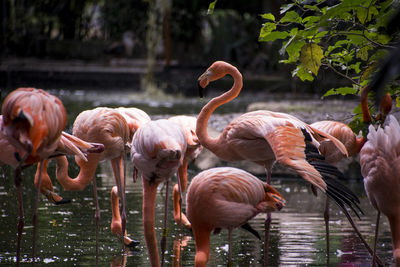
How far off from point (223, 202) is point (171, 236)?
1.54 m

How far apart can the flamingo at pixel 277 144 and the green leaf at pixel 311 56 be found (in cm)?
34

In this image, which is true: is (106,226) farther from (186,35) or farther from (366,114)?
(186,35)

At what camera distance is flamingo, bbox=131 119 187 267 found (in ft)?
10.5

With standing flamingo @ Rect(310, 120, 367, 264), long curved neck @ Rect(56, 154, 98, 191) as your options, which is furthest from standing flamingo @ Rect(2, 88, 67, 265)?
standing flamingo @ Rect(310, 120, 367, 264)

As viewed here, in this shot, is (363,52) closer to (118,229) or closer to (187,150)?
(187,150)

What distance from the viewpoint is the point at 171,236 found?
441 cm

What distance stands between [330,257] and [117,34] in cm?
1606

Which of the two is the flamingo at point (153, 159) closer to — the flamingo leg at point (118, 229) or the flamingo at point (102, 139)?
the flamingo at point (102, 139)

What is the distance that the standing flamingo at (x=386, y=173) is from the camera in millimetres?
3178

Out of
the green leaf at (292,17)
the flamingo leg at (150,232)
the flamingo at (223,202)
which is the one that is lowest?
the flamingo leg at (150,232)

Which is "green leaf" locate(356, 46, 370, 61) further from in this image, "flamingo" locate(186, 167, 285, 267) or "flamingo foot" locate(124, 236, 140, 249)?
"flamingo foot" locate(124, 236, 140, 249)

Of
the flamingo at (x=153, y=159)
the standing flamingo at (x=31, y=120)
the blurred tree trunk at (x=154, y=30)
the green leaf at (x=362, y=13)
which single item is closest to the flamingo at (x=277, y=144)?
the flamingo at (x=153, y=159)

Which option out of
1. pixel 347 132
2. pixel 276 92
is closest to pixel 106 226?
pixel 347 132

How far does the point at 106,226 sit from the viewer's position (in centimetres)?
466
